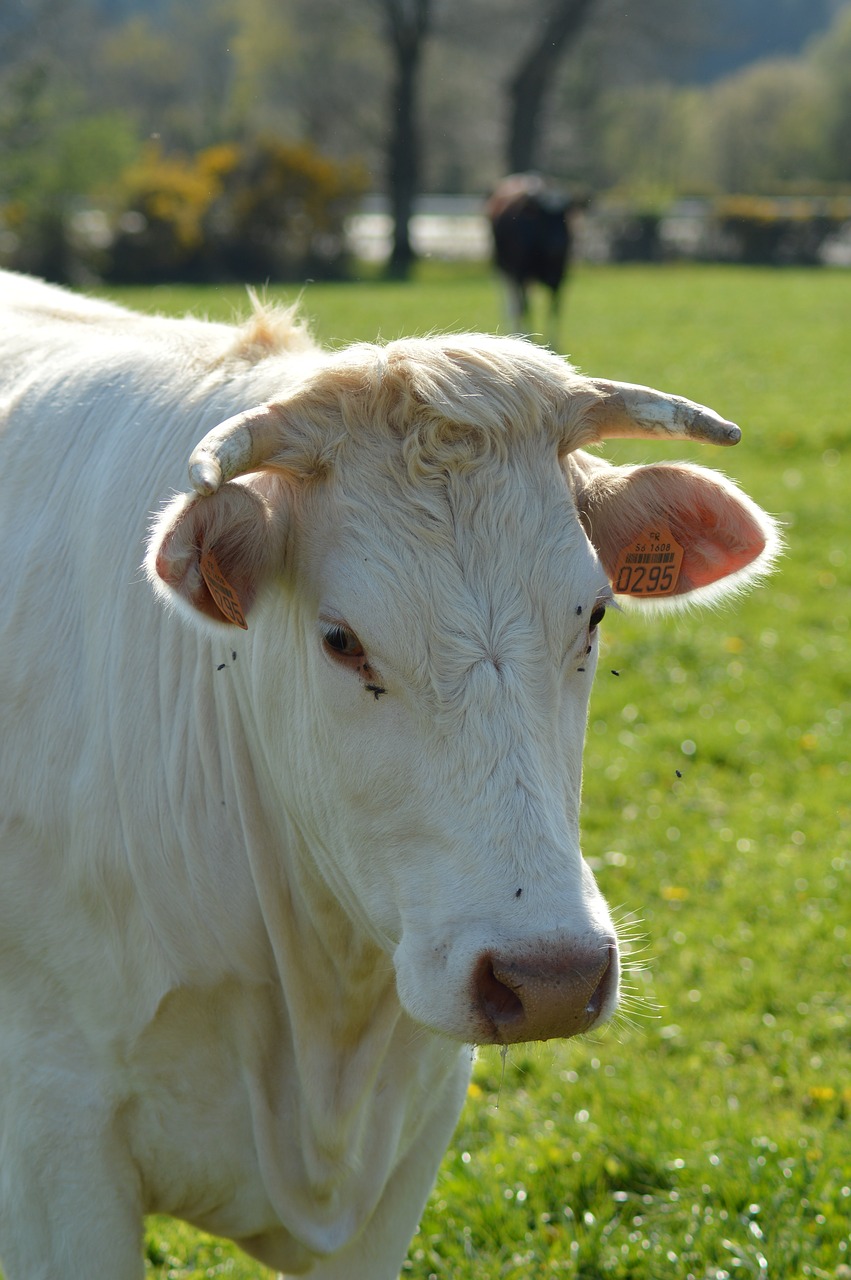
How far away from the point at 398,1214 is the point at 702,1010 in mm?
1717

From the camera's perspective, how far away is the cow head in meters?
2.01

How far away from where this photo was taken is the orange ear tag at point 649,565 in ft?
8.36

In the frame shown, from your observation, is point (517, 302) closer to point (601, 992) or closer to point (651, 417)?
point (651, 417)

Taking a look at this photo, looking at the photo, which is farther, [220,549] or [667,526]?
[667,526]

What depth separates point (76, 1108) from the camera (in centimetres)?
242

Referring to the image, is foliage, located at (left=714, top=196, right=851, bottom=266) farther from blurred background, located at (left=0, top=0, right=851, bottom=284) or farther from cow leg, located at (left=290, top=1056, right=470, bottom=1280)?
cow leg, located at (left=290, top=1056, right=470, bottom=1280)

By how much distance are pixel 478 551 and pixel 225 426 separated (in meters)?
0.44

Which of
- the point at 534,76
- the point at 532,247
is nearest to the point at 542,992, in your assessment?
the point at 532,247

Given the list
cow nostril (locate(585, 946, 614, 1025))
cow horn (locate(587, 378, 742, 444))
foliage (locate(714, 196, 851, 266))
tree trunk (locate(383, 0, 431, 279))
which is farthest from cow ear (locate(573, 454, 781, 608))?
foliage (locate(714, 196, 851, 266))

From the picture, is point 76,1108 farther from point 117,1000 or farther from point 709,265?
point 709,265

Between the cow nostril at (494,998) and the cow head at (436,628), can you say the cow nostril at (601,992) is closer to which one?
the cow head at (436,628)

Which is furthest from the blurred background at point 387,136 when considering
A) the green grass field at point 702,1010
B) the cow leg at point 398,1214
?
the cow leg at point 398,1214

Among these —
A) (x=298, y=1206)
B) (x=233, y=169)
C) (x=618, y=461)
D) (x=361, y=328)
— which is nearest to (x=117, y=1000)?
(x=298, y=1206)

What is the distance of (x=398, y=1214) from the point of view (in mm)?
2834
